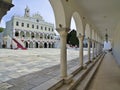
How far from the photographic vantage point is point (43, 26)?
4906 centimetres

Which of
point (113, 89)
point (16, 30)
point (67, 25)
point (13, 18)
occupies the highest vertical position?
point (13, 18)

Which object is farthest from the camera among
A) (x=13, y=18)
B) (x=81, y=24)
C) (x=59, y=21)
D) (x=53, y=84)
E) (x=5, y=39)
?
(x=13, y=18)

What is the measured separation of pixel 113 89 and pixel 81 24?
3358 mm

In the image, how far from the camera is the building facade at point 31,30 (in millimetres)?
41562

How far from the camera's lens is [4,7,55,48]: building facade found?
41.6 meters

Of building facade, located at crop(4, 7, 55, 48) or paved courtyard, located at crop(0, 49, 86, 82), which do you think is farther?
building facade, located at crop(4, 7, 55, 48)

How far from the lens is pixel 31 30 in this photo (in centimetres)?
4562

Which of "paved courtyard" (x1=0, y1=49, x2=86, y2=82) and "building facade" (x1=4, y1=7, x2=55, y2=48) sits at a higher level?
"building facade" (x1=4, y1=7, x2=55, y2=48)

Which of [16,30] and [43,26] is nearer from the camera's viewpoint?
[16,30]

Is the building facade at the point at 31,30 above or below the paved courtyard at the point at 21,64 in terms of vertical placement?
above

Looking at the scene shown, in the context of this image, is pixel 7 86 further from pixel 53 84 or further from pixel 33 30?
pixel 33 30

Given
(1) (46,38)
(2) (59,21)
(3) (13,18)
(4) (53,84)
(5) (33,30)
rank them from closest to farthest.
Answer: (4) (53,84), (2) (59,21), (3) (13,18), (5) (33,30), (1) (46,38)

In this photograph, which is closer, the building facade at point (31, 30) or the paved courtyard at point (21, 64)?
the paved courtyard at point (21, 64)

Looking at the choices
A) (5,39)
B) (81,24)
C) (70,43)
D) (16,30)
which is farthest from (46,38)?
(81,24)
